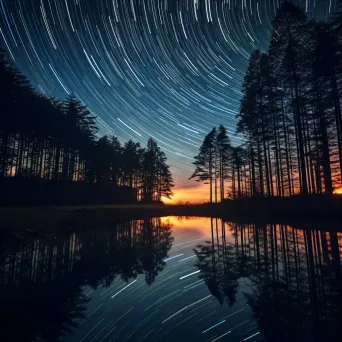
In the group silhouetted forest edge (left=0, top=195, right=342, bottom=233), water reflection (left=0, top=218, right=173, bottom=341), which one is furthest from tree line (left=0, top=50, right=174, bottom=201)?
water reflection (left=0, top=218, right=173, bottom=341)

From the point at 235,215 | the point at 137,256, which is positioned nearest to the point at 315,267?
the point at 137,256

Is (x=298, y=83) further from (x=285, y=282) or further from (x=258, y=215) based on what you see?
(x=285, y=282)

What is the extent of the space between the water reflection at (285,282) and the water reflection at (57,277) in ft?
7.09

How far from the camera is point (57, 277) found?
5941 mm

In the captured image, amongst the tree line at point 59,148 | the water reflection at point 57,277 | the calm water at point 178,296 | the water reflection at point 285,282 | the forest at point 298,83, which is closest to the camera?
the water reflection at point 285,282

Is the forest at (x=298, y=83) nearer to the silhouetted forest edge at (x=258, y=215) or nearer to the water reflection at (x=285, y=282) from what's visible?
the silhouetted forest edge at (x=258, y=215)

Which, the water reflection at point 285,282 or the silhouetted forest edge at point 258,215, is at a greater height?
the silhouetted forest edge at point 258,215

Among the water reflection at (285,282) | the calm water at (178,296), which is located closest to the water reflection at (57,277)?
the calm water at (178,296)

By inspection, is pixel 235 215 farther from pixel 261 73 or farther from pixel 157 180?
pixel 157 180

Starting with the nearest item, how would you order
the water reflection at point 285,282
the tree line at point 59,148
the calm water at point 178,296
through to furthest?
the water reflection at point 285,282
the calm water at point 178,296
the tree line at point 59,148

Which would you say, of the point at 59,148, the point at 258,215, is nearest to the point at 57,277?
the point at 258,215

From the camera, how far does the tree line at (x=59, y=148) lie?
24.4 metres

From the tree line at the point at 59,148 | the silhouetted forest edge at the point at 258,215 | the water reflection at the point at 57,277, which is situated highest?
the tree line at the point at 59,148

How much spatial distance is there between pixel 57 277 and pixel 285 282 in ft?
20.0
